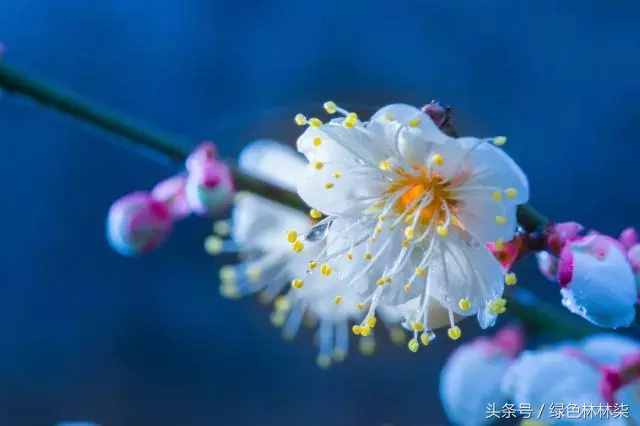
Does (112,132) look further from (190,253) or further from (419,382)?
(190,253)

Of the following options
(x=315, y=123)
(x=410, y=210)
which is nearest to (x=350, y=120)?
(x=315, y=123)

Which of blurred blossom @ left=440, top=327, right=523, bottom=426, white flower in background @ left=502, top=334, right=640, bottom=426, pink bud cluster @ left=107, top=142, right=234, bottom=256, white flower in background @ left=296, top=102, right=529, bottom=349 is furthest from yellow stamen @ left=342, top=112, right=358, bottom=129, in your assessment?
blurred blossom @ left=440, top=327, right=523, bottom=426

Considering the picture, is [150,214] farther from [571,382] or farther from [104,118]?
[571,382]

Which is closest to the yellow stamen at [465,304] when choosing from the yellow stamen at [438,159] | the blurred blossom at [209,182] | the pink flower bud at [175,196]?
the yellow stamen at [438,159]

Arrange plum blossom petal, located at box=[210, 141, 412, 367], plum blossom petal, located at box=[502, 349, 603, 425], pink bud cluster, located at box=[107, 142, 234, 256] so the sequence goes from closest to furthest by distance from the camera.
Answer: plum blossom petal, located at box=[502, 349, 603, 425]
pink bud cluster, located at box=[107, 142, 234, 256]
plum blossom petal, located at box=[210, 141, 412, 367]

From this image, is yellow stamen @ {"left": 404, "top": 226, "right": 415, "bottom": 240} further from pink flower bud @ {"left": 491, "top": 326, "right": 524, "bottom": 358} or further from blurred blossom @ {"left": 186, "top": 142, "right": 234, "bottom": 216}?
pink flower bud @ {"left": 491, "top": 326, "right": 524, "bottom": 358}

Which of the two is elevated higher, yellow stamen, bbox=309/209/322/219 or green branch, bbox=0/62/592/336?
green branch, bbox=0/62/592/336

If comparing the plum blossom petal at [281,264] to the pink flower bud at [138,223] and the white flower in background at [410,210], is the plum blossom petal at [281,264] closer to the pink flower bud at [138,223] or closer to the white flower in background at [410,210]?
the pink flower bud at [138,223]
